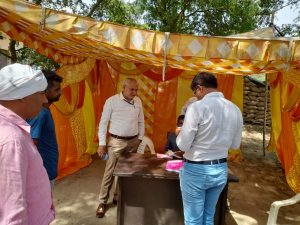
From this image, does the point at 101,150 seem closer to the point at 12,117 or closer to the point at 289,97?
the point at 12,117

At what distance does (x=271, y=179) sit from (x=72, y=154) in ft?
12.2

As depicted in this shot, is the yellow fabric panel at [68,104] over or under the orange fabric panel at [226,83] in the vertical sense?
under

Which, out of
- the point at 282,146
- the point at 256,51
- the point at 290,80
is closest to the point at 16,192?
the point at 256,51

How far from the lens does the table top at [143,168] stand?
2957 mm

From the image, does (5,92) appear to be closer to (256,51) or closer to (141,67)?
(256,51)

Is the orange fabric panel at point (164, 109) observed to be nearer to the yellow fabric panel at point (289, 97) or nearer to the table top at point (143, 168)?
the yellow fabric panel at point (289, 97)

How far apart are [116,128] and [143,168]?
865 millimetres

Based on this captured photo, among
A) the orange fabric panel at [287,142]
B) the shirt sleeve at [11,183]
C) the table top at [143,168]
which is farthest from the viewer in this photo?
the orange fabric panel at [287,142]

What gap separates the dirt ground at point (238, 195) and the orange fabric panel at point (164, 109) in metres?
1.37

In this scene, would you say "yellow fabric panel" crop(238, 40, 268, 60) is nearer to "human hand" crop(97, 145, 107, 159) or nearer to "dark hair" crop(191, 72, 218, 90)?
"dark hair" crop(191, 72, 218, 90)

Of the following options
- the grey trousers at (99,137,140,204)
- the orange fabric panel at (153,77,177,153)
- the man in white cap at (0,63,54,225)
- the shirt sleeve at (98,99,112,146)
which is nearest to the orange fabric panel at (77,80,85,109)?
the orange fabric panel at (153,77,177,153)

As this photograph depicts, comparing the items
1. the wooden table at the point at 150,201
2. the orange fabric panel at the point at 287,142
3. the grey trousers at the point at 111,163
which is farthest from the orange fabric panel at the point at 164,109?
the wooden table at the point at 150,201

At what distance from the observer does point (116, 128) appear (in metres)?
3.86

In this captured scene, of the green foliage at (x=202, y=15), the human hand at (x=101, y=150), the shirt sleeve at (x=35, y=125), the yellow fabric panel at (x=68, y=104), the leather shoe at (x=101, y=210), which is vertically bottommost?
the leather shoe at (x=101, y=210)
